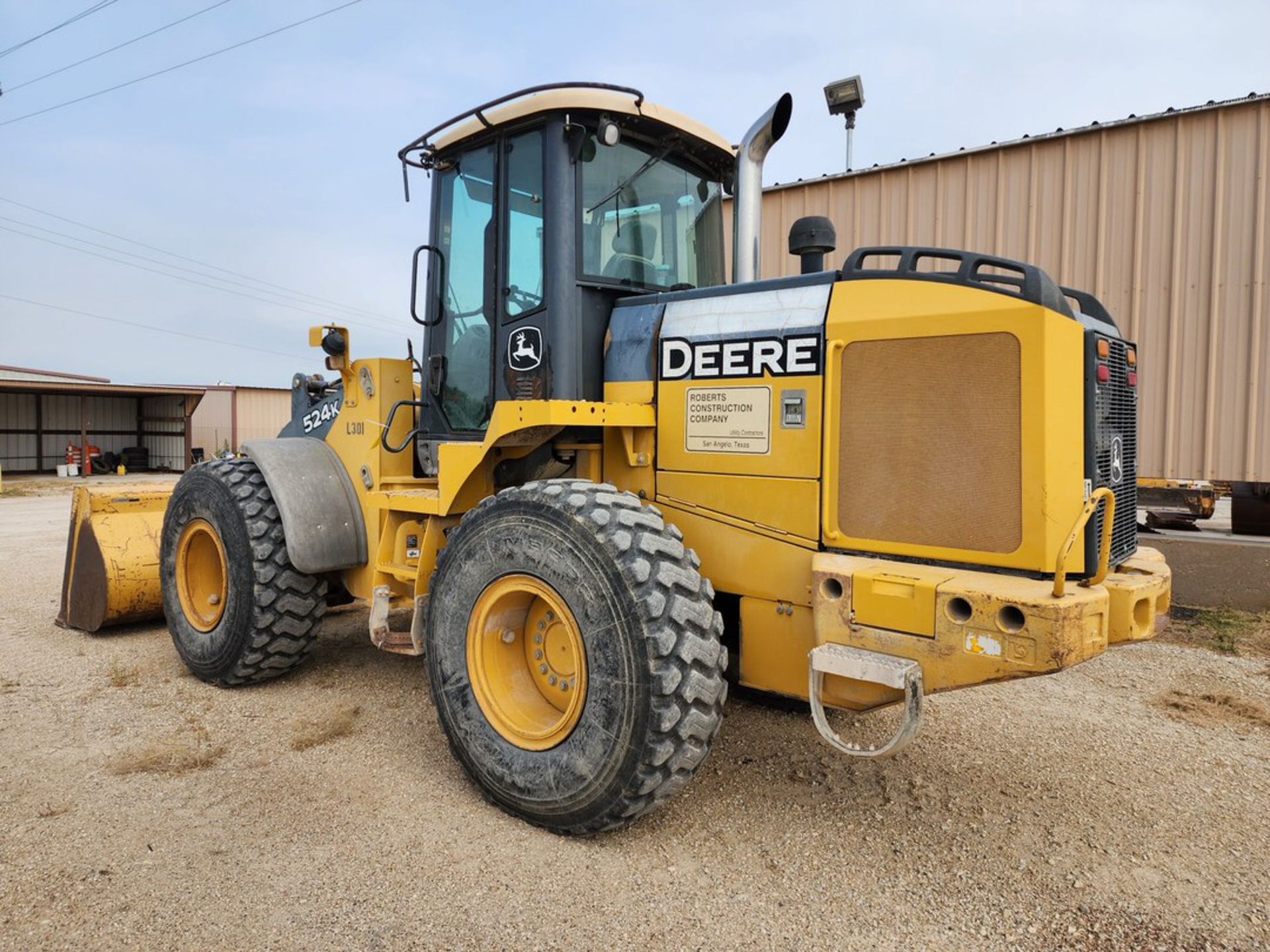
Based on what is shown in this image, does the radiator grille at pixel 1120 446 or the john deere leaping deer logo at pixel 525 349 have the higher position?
the john deere leaping deer logo at pixel 525 349

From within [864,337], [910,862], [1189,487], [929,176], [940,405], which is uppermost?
[929,176]

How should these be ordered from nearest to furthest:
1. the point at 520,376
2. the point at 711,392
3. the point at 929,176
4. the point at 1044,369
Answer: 1. the point at 1044,369
2. the point at 711,392
3. the point at 520,376
4. the point at 929,176

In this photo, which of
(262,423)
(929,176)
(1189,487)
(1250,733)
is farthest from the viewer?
(262,423)

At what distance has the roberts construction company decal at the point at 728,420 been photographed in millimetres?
3279

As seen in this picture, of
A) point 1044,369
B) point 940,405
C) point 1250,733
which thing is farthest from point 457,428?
point 1250,733

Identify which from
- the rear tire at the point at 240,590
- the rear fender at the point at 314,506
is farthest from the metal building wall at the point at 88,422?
the rear fender at the point at 314,506

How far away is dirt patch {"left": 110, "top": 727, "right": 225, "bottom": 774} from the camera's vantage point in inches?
143

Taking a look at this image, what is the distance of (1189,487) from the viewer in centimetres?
715

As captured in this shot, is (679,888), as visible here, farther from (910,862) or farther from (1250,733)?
(1250,733)

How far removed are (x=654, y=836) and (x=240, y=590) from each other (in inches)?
109

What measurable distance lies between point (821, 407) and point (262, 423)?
116 ft

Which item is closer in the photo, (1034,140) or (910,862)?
(910,862)

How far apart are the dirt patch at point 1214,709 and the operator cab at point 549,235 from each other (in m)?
3.47

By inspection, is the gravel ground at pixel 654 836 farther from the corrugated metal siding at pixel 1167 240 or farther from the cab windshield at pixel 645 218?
the corrugated metal siding at pixel 1167 240
